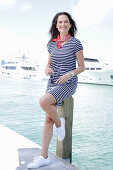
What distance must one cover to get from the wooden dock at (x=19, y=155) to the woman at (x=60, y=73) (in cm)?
10

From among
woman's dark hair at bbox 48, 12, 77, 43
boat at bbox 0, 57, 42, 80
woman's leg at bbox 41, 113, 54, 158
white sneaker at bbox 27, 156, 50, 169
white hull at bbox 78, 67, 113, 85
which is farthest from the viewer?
boat at bbox 0, 57, 42, 80

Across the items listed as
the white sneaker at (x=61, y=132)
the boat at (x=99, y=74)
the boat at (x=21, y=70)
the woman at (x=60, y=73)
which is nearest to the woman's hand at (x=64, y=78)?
the woman at (x=60, y=73)

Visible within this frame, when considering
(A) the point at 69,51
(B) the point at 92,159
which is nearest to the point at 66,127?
(A) the point at 69,51

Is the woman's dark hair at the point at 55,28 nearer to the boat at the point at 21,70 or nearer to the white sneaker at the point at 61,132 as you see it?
the white sneaker at the point at 61,132

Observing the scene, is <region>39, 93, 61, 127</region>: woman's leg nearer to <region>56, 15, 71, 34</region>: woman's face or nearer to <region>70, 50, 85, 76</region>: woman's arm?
<region>70, 50, 85, 76</region>: woman's arm

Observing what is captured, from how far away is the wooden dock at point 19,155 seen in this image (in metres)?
1.97

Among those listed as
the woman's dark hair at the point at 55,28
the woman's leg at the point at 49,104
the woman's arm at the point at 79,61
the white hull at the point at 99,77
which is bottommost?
the white hull at the point at 99,77

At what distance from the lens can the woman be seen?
1.99m

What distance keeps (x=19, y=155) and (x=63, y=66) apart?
0.95 meters

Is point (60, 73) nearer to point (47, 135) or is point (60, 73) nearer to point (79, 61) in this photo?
point (79, 61)

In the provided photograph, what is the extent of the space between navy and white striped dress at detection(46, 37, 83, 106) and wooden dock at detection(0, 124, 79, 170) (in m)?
0.54

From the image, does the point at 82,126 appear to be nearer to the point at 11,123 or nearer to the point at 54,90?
the point at 11,123

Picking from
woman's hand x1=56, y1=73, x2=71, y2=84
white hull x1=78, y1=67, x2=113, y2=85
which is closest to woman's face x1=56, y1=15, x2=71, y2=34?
woman's hand x1=56, y1=73, x2=71, y2=84

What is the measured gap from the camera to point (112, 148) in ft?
16.7
